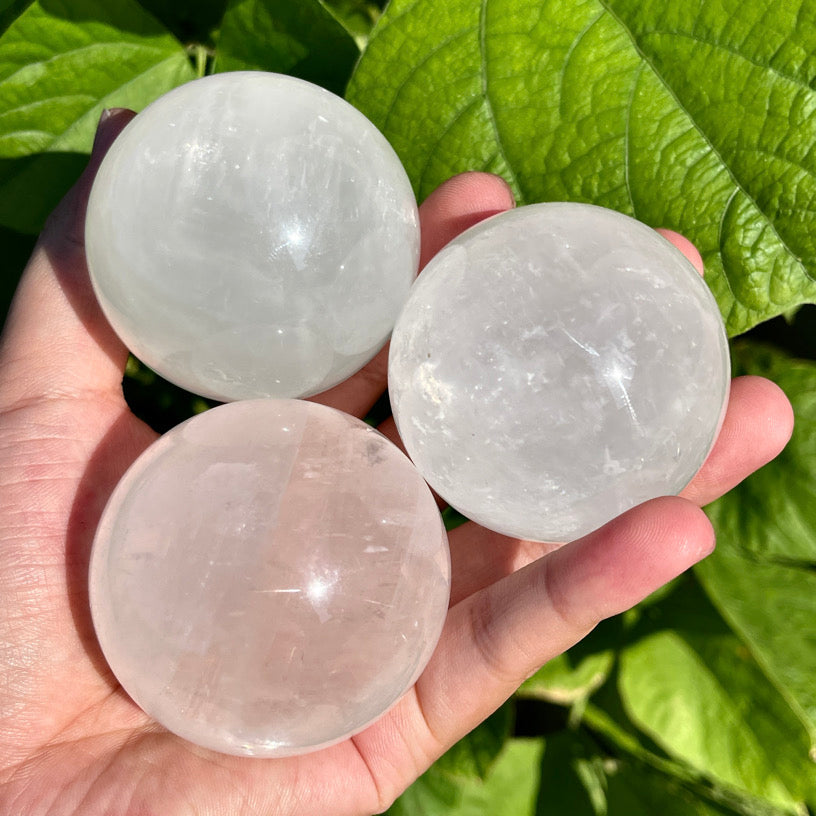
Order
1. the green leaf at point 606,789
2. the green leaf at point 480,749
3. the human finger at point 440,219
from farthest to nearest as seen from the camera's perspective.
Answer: the green leaf at point 606,789 → the green leaf at point 480,749 → the human finger at point 440,219

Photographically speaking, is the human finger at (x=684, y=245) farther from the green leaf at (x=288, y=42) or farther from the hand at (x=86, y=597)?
the green leaf at (x=288, y=42)

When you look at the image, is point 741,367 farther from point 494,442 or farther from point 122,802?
point 122,802

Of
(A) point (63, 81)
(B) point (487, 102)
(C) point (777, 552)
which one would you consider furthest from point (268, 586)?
(C) point (777, 552)

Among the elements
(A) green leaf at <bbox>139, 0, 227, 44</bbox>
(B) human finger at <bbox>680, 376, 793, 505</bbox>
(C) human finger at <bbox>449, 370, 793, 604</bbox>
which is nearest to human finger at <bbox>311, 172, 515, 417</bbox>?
(C) human finger at <bbox>449, 370, 793, 604</bbox>

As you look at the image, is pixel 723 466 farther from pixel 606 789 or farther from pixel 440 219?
pixel 606 789

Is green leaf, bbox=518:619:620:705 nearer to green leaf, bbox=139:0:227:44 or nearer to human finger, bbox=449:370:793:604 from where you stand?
human finger, bbox=449:370:793:604

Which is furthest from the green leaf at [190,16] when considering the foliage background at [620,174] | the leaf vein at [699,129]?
the leaf vein at [699,129]
